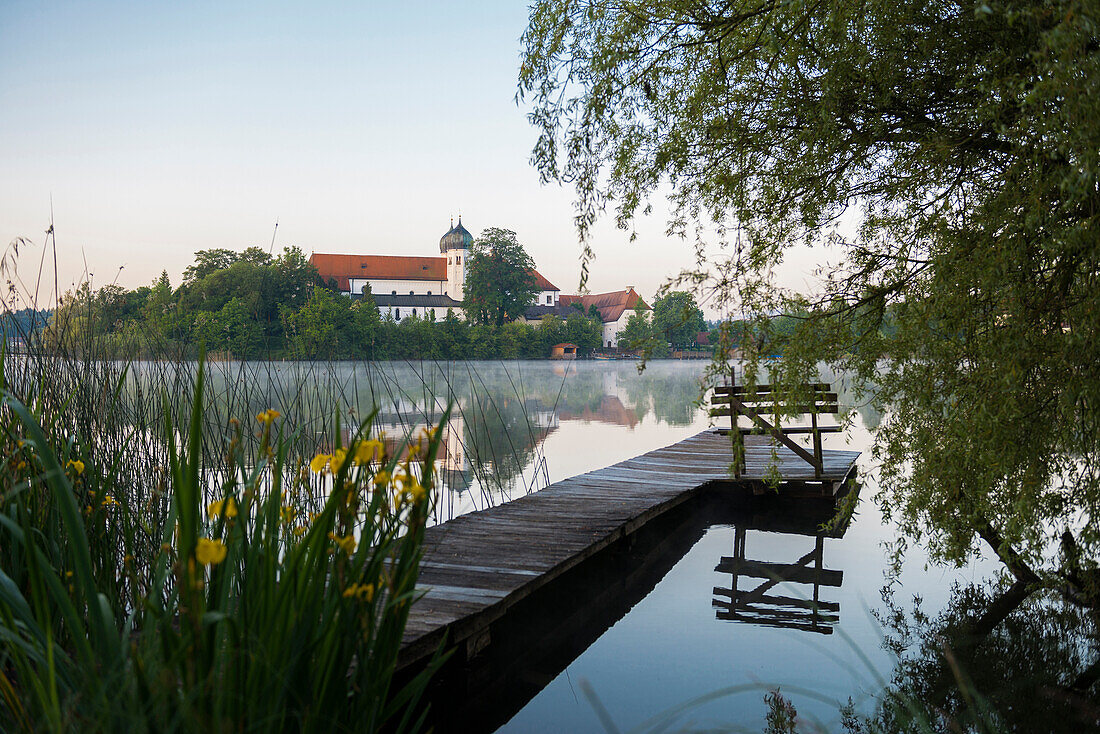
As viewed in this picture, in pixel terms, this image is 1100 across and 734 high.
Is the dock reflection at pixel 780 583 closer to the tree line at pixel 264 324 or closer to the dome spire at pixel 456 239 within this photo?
the tree line at pixel 264 324

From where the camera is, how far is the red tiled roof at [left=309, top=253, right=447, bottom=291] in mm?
85062

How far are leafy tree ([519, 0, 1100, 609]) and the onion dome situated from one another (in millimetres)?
84168

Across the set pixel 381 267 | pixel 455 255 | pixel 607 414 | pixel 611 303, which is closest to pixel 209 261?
pixel 381 267

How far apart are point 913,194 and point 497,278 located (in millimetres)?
62631

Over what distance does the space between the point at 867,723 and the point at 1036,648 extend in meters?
1.52

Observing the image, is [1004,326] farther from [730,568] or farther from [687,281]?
[730,568]

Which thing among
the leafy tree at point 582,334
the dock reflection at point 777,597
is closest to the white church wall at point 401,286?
the leafy tree at point 582,334

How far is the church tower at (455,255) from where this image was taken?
8738 centimetres

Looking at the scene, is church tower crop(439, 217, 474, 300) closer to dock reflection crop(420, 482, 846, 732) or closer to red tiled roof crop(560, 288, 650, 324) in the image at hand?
red tiled roof crop(560, 288, 650, 324)

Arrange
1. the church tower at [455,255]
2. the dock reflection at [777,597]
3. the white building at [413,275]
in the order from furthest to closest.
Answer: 1. the church tower at [455,255]
2. the white building at [413,275]
3. the dock reflection at [777,597]

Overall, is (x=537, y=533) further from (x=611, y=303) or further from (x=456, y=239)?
(x=611, y=303)

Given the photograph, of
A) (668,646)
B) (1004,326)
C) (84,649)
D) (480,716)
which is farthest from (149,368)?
(1004,326)

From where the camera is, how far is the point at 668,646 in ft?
17.0

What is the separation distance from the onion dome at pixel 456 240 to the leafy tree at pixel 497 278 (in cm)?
2140
